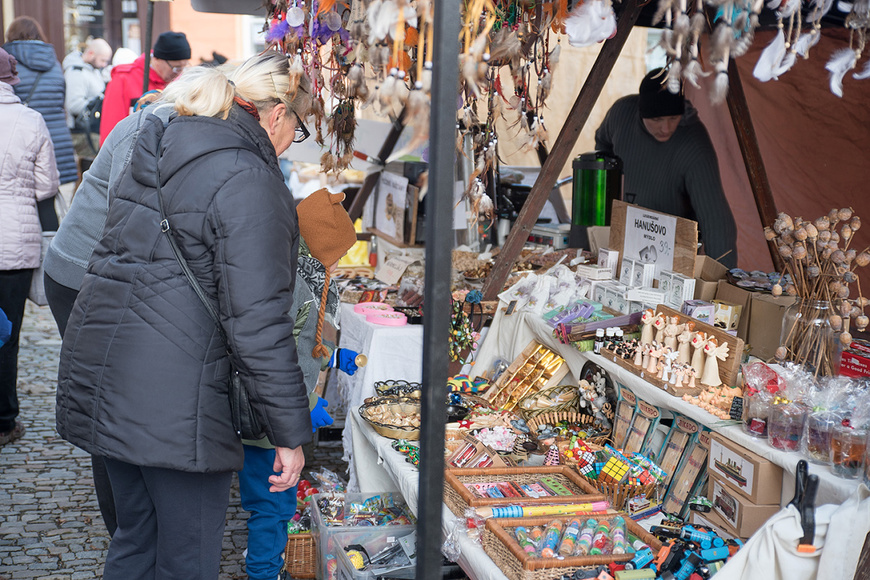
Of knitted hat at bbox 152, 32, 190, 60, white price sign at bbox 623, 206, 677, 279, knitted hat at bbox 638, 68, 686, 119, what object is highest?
knitted hat at bbox 152, 32, 190, 60

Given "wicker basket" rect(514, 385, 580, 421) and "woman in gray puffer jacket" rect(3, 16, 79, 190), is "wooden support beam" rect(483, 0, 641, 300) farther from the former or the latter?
"woman in gray puffer jacket" rect(3, 16, 79, 190)

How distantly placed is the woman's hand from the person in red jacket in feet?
14.7

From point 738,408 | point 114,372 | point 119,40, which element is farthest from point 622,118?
point 119,40

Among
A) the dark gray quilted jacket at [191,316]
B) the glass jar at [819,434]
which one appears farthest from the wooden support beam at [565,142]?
the dark gray quilted jacket at [191,316]

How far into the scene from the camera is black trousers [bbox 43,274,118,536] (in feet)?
9.60

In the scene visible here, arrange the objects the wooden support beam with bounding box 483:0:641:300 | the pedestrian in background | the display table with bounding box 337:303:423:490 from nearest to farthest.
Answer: the wooden support beam with bounding box 483:0:641:300
the display table with bounding box 337:303:423:490
the pedestrian in background

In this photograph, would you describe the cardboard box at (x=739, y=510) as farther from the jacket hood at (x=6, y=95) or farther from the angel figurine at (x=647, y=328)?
the jacket hood at (x=6, y=95)

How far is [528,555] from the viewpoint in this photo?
205 cm

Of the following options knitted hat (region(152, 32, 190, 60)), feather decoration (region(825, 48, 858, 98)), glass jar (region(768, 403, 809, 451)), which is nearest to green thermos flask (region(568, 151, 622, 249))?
glass jar (region(768, 403, 809, 451))

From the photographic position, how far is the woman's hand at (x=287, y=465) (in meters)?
2.03

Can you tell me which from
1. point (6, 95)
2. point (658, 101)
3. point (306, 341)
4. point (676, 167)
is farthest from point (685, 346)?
point (6, 95)

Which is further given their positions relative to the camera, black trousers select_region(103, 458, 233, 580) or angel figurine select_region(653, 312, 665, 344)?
angel figurine select_region(653, 312, 665, 344)

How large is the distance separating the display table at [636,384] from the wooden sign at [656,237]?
0.47m

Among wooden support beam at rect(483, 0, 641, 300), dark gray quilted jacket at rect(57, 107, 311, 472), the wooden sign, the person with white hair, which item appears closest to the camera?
dark gray quilted jacket at rect(57, 107, 311, 472)
